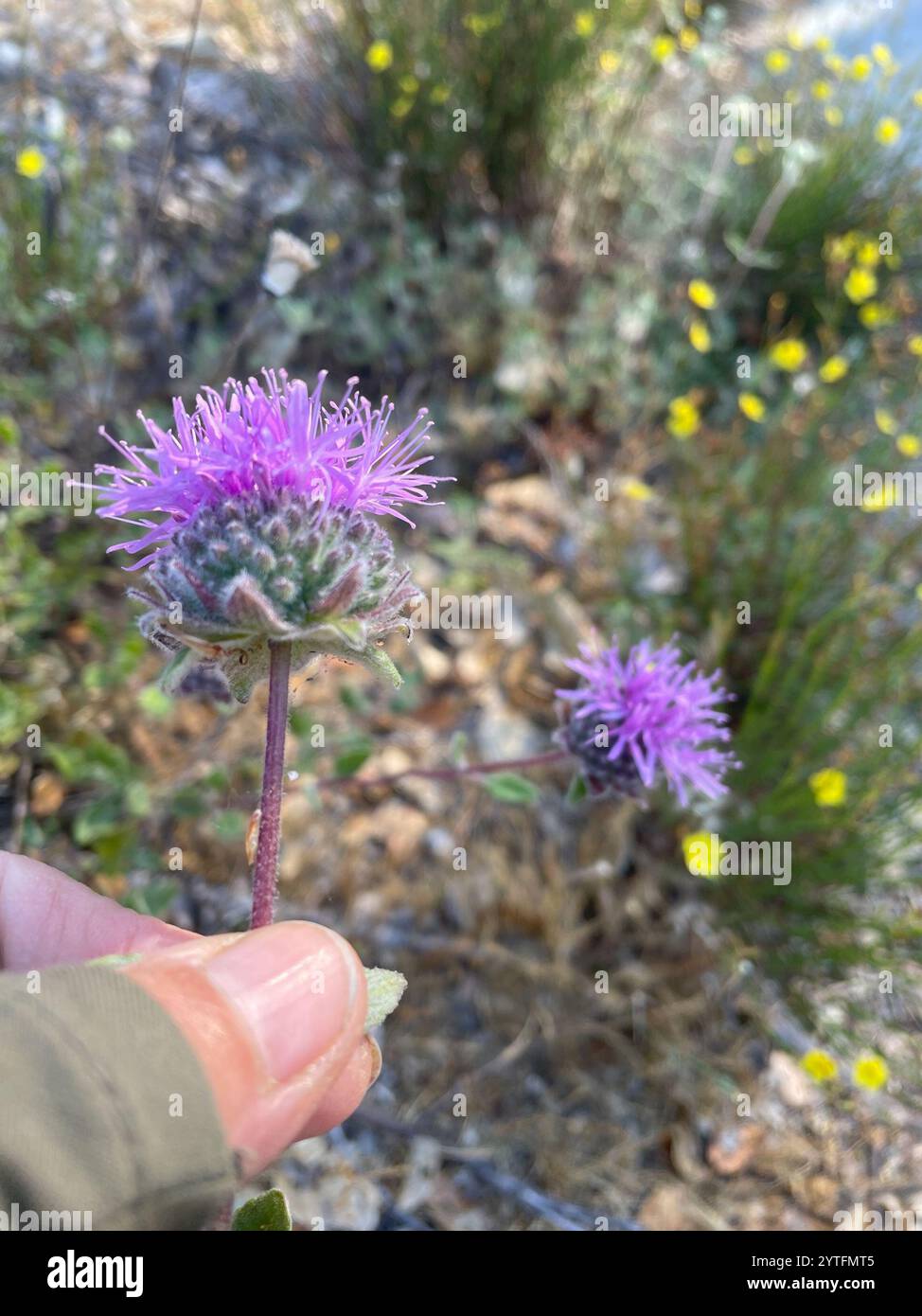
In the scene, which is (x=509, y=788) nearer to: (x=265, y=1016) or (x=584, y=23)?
(x=265, y=1016)

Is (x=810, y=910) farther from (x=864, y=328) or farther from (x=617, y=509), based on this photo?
(x=864, y=328)

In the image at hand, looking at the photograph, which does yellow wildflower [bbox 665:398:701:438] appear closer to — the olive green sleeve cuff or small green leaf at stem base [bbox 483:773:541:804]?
small green leaf at stem base [bbox 483:773:541:804]

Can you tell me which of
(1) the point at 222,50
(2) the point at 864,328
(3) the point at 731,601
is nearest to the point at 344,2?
(1) the point at 222,50

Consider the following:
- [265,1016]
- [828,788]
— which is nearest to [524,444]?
[828,788]

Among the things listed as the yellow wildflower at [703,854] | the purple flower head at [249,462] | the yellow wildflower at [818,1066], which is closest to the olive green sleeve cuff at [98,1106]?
the purple flower head at [249,462]

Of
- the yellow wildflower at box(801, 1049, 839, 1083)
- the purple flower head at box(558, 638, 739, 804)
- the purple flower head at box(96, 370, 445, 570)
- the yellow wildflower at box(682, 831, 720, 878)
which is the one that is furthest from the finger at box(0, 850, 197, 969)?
the yellow wildflower at box(801, 1049, 839, 1083)

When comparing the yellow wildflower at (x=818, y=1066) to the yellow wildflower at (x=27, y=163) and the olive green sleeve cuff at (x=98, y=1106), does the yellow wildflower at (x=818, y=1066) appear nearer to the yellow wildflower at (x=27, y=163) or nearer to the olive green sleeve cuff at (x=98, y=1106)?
the olive green sleeve cuff at (x=98, y=1106)
